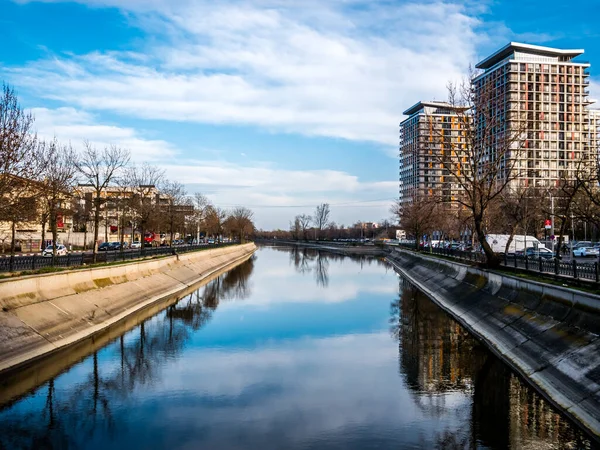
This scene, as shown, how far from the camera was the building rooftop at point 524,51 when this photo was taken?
449 ft

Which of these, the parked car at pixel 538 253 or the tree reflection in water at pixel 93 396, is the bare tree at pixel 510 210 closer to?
the parked car at pixel 538 253

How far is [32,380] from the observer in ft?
66.0

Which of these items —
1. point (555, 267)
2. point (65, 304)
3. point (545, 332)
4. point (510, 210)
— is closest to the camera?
point (545, 332)

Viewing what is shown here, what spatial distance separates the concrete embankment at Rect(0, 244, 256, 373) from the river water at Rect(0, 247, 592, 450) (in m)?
2.00

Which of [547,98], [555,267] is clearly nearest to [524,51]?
[547,98]

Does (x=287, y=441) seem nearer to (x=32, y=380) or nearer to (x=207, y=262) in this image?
(x=32, y=380)

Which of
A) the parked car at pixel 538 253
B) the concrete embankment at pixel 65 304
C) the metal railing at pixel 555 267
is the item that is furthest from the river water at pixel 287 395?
the parked car at pixel 538 253

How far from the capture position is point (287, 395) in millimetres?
19766

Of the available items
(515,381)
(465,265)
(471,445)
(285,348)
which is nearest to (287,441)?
(471,445)

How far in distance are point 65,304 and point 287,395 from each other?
15180 millimetres

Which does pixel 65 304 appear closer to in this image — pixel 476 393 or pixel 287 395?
pixel 287 395

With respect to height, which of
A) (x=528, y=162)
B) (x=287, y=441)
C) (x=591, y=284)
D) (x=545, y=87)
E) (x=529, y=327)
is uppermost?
(x=545, y=87)

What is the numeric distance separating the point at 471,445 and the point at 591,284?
38.5 feet

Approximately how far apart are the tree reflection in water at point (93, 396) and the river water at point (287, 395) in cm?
5
